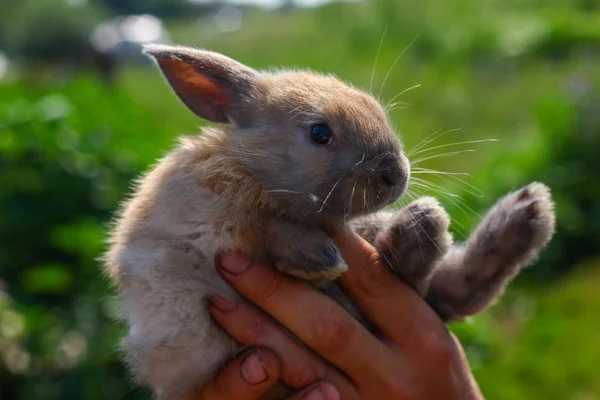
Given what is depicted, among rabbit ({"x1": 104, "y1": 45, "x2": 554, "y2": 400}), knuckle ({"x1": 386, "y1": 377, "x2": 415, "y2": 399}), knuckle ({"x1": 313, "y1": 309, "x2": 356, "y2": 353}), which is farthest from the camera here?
knuckle ({"x1": 386, "y1": 377, "x2": 415, "y2": 399})

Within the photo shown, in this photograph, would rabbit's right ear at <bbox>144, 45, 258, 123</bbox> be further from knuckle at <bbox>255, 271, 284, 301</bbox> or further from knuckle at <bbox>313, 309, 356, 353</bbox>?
knuckle at <bbox>313, 309, 356, 353</bbox>

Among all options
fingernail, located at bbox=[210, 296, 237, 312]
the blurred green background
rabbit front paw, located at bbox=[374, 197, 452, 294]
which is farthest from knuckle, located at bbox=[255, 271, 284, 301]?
the blurred green background

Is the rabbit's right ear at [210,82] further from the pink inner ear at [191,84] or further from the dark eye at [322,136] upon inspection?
the dark eye at [322,136]

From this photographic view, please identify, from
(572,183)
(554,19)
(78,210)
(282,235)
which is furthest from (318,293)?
(554,19)

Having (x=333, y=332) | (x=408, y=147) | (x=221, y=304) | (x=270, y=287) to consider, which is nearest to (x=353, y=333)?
(x=333, y=332)

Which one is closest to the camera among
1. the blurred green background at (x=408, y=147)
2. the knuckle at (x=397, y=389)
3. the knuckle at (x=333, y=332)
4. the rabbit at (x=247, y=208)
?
the rabbit at (x=247, y=208)

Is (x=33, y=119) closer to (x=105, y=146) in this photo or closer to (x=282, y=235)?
(x=105, y=146)

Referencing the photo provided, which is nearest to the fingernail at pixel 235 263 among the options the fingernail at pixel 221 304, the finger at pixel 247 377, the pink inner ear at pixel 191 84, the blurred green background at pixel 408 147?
the fingernail at pixel 221 304
